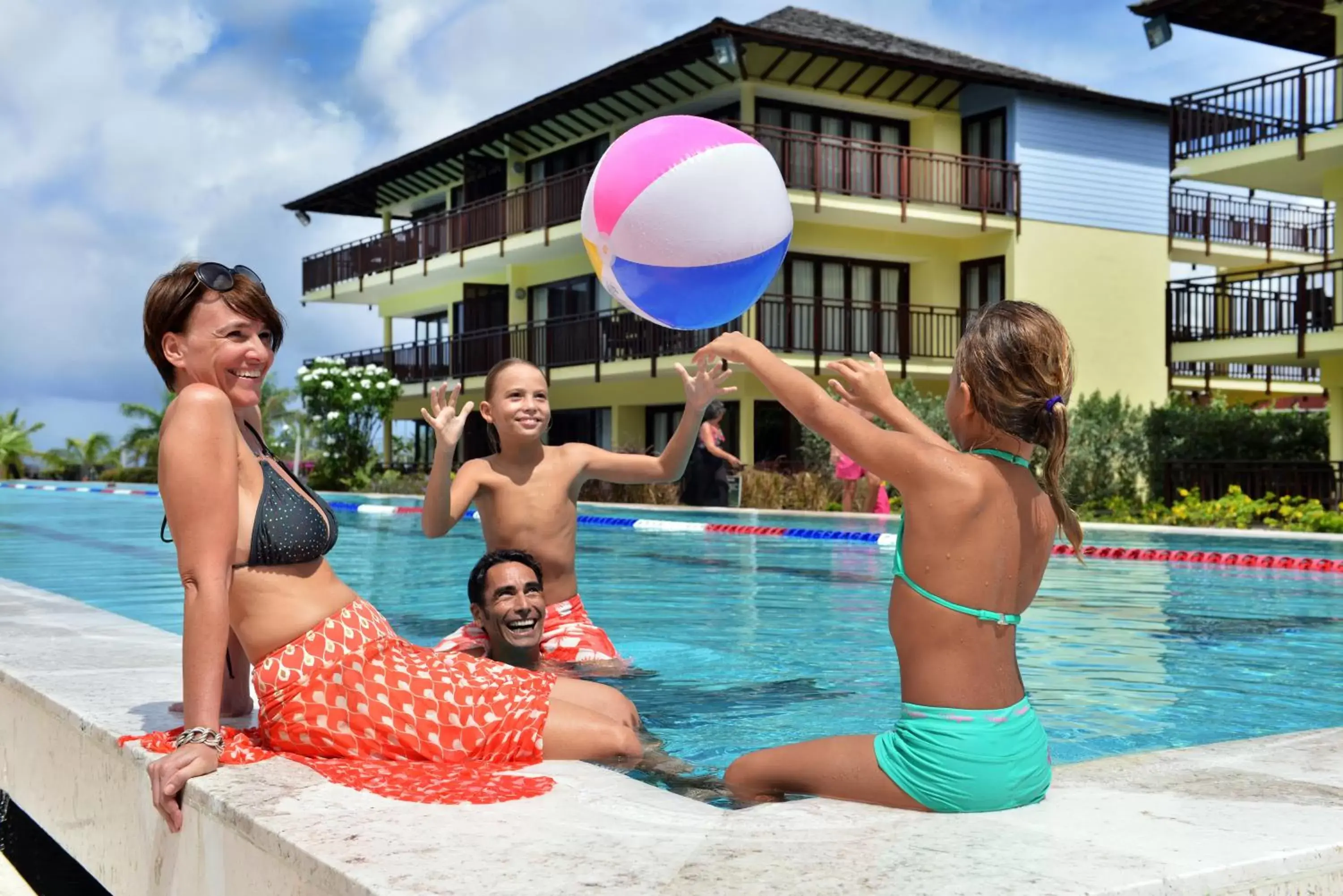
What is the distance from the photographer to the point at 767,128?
24641mm

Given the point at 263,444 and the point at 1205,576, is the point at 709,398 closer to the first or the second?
the point at 263,444

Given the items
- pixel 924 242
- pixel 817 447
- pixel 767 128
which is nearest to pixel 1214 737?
pixel 817 447

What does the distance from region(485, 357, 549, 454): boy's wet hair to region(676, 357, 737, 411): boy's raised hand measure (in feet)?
2.21

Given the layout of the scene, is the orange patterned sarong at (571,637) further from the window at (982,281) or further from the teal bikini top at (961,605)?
the window at (982,281)

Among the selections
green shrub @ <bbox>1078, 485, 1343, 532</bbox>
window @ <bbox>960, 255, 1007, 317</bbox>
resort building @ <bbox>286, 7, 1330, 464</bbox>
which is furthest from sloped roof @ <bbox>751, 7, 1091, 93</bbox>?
green shrub @ <bbox>1078, 485, 1343, 532</bbox>

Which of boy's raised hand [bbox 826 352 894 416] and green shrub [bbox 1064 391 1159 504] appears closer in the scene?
boy's raised hand [bbox 826 352 894 416]

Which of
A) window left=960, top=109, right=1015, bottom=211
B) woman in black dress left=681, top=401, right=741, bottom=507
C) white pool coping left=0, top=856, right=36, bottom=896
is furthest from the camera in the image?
window left=960, top=109, right=1015, bottom=211

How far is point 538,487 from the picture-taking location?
5.52 m

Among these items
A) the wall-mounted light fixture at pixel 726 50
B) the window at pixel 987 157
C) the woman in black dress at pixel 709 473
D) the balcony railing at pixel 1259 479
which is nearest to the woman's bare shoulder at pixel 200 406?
the woman in black dress at pixel 709 473

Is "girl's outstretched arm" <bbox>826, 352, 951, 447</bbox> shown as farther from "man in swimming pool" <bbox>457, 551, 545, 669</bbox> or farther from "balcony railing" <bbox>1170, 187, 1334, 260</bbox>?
"balcony railing" <bbox>1170, 187, 1334, 260</bbox>

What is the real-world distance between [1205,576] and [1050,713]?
261 inches

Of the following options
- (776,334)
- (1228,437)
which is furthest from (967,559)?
(776,334)

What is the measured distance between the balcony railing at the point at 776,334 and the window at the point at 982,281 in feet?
2.41

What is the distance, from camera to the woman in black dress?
1780 centimetres
